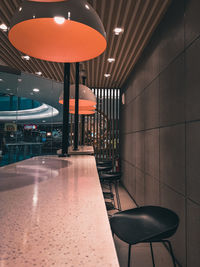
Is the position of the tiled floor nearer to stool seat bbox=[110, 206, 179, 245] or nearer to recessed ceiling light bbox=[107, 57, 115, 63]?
stool seat bbox=[110, 206, 179, 245]

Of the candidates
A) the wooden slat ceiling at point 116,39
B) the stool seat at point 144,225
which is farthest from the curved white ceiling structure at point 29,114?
the stool seat at point 144,225

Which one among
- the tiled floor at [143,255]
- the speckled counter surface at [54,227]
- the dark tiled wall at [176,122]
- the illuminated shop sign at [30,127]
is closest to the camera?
the speckled counter surface at [54,227]

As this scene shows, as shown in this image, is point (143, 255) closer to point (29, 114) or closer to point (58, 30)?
point (58, 30)

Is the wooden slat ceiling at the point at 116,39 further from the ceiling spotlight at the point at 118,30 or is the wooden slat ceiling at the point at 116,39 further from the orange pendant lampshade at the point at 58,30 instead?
the orange pendant lampshade at the point at 58,30

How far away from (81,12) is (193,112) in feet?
4.83

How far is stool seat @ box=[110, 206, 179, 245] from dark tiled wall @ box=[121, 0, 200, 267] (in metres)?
0.68

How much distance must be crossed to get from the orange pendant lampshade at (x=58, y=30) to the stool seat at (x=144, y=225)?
4.01 ft

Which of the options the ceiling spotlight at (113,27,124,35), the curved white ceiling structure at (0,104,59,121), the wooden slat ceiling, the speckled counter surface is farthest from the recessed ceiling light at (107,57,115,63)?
the curved white ceiling structure at (0,104,59,121)

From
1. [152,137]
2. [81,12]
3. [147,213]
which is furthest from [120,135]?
[81,12]

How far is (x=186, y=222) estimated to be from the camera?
2088 mm

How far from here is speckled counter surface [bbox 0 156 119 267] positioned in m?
0.40

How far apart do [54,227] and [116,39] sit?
11.4 feet

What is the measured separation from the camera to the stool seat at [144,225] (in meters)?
1.15

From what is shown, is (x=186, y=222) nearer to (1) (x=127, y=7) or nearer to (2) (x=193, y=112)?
(2) (x=193, y=112)
